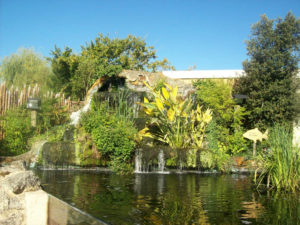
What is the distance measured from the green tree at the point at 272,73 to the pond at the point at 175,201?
5.67 m

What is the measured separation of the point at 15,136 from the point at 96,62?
6.71 m

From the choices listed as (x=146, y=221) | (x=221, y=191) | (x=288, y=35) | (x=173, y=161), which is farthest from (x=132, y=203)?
(x=288, y=35)

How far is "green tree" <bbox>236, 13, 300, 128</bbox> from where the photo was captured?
11180mm

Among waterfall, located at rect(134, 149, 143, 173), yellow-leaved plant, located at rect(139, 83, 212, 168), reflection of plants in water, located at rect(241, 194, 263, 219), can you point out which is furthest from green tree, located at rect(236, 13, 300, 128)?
reflection of plants in water, located at rect(241, 194, 263, 219)

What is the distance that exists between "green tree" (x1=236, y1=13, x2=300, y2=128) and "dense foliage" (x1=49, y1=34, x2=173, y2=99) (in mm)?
5936

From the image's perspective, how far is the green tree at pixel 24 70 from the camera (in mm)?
18000

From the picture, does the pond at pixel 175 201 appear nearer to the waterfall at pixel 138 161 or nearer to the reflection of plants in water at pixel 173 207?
the reflection of plants in water at pixel 173 207

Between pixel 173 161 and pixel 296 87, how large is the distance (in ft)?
20.4

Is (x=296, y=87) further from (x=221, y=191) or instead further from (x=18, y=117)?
(x=18, y=117)

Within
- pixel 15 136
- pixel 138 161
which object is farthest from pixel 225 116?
pixel 15 136

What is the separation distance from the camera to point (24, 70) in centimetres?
1859

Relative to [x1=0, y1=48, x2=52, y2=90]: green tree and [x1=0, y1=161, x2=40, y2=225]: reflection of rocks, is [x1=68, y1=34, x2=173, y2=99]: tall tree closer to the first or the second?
[x1=0, y1=48, x2=52, y2=90]: green tree

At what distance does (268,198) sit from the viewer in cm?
481

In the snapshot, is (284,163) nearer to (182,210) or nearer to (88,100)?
(182,210)
